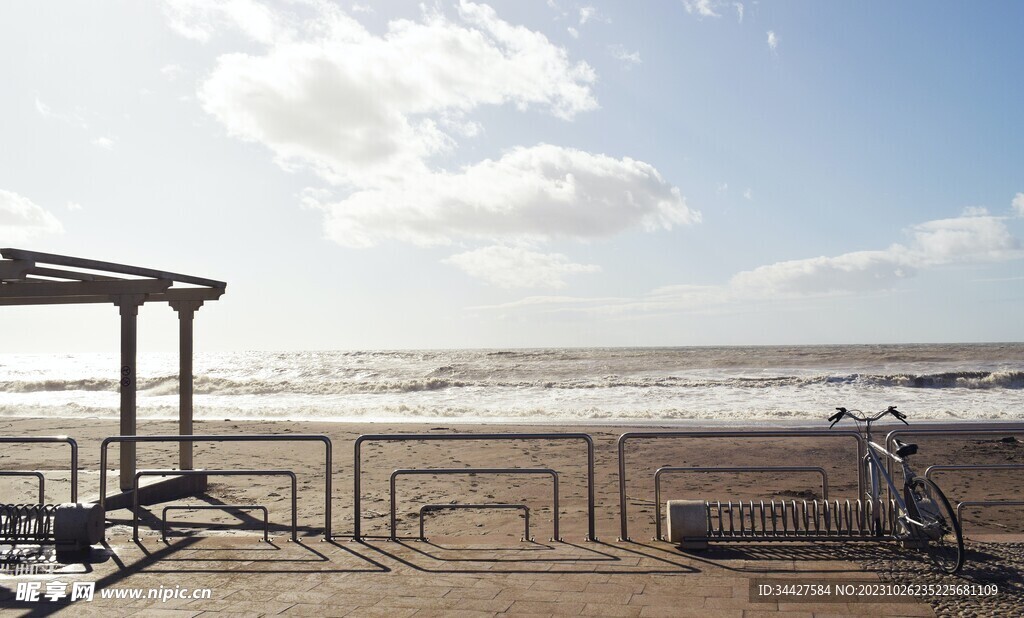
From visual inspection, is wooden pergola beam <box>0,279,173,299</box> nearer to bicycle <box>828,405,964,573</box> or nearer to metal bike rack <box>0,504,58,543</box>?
metal bike rack <box>0,504,58,543</box>

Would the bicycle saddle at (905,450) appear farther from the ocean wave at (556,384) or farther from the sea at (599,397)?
the ocean wave at (556,384)

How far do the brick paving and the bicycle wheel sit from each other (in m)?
0.48

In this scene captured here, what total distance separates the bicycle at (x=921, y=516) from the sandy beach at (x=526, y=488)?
16 cm

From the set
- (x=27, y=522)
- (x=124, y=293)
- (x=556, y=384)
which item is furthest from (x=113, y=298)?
(x=556, y=384)

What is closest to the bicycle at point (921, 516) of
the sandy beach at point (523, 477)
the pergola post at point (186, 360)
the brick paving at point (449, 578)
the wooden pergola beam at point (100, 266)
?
the brick paving at point (449, 578)

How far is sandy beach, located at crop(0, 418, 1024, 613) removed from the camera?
6.08m

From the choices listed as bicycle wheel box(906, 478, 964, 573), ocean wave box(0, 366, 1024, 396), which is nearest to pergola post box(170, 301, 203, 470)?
bicycle wheel box(906, 478, 964, 573)

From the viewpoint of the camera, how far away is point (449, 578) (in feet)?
18.0

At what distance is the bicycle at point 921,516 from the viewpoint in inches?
214

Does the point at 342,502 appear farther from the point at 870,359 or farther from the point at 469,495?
the point at 870,359

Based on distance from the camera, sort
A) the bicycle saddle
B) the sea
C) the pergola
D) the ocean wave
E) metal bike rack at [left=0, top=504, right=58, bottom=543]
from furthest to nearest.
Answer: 1. the ocean wave
2. the sea
3. the pergola
4. metal bike rack at [left=0, top=504, right=58, bottom=543]
5. the bicycle saddle

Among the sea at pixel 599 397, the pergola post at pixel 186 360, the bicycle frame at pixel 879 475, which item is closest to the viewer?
the bicycle frame at pixel 879 475

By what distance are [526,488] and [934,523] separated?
6344 mm

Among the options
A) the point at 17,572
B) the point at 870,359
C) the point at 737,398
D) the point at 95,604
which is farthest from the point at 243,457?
the point at 870,359
